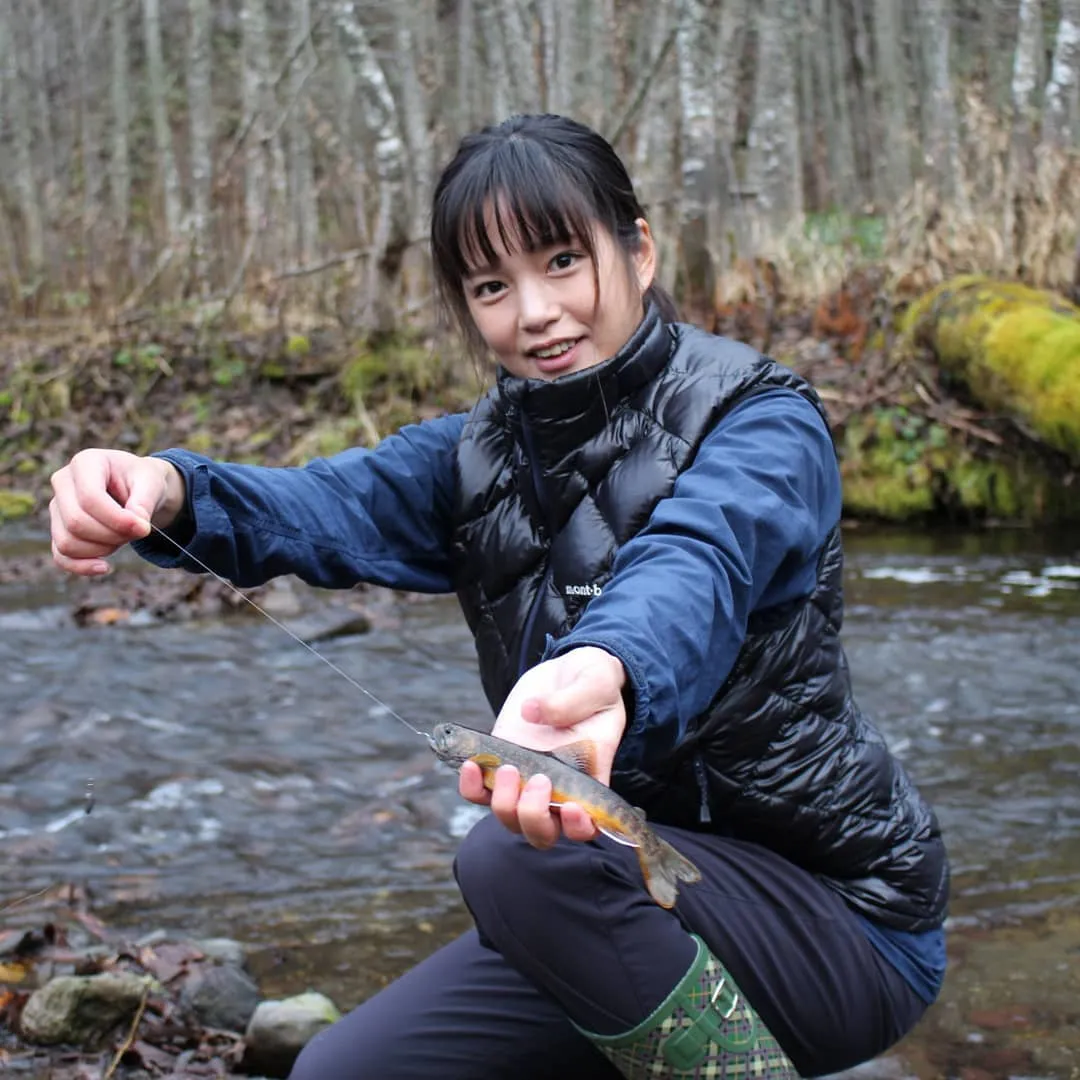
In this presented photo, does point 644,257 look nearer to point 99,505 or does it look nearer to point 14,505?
A: point 99,505

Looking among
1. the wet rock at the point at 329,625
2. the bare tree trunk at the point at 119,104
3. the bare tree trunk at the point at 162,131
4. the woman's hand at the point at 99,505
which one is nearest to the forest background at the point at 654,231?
the bare tree trunk at the point at 162,131

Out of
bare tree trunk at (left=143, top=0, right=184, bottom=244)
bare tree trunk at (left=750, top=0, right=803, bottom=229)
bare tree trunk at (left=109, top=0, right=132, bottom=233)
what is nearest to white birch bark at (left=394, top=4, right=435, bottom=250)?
bare tree trunk at (left=750, top=0, right=803, bottom=229)

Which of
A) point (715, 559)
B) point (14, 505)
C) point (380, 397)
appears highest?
point (715, 559)

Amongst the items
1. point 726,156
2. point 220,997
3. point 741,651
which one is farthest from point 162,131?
point 741,651

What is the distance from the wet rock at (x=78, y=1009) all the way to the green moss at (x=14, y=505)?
918 cm

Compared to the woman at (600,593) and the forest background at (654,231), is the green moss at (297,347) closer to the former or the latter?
the forest background at (654,231)

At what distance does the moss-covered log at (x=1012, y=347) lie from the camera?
8703 millimetres

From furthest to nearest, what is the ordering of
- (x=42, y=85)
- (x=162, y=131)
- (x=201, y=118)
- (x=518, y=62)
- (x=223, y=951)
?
(x=42, y=85), (x=162, y=131), (x=201, y=118), (x=518, y=62), (x=223, y=951)

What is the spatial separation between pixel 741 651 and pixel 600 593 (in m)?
0.40

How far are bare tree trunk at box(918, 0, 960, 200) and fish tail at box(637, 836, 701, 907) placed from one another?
11.6 meters

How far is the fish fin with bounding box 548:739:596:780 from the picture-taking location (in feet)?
5.22

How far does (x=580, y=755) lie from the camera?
159 centimetres

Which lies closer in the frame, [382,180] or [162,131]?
[382,180]

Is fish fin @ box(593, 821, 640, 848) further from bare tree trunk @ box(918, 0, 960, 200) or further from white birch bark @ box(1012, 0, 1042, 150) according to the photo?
white birch bark @ box(1012, 0, 1042, 150)
